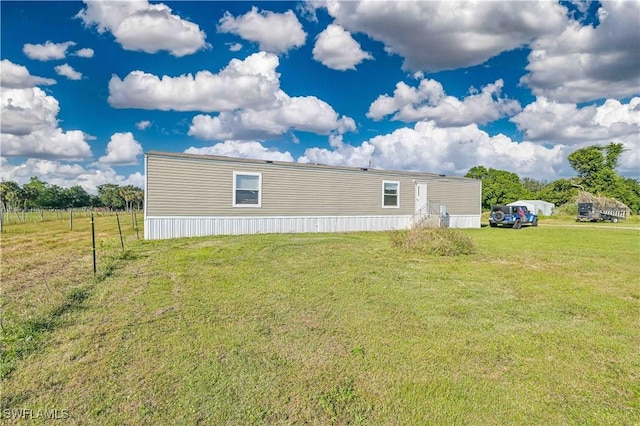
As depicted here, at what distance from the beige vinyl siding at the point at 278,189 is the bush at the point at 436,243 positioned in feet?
18.2

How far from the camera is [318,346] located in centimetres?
333

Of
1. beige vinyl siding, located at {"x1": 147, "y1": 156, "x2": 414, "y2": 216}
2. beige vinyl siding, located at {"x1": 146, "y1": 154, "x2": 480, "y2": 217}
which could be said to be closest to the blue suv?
beige vinyl siding, located at {"x1": 146, "y1": 154, "x2": 480, "y2": 217}

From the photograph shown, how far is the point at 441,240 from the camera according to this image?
909 cm

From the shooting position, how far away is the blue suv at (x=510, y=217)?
800 inches

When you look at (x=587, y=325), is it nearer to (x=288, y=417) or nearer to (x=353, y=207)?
(x=288, y=417)

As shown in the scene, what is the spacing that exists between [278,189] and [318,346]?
10886mm

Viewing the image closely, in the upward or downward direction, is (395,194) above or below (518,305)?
above

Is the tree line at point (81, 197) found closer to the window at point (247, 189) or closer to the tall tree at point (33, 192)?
the tall tree at point (33, 192)

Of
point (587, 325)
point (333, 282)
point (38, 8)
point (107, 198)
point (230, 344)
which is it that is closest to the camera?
point (230, 344)

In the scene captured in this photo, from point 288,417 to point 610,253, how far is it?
10.8m

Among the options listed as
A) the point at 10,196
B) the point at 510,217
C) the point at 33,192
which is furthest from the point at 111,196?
the point at 510,217

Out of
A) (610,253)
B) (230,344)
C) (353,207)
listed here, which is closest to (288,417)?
(230,344)

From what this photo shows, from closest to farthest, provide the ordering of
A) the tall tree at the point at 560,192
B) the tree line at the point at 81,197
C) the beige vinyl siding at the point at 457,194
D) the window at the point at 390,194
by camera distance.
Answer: the window at the point at 390,194, the beige vinyl siding at the point at 457,194, the tall tree at the point at 560,192, the tree line at the point at 81,197

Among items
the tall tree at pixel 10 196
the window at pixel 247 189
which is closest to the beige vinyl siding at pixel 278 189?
the window at pixel 247 189
